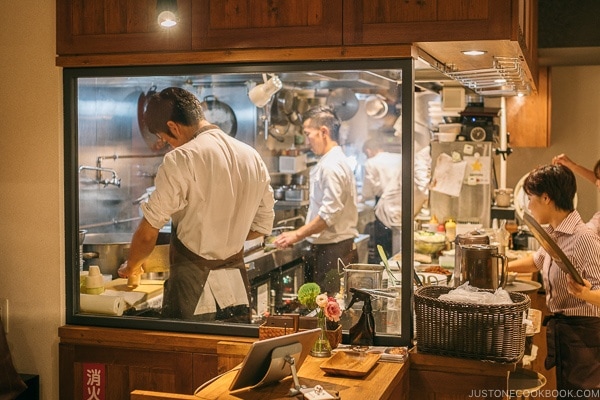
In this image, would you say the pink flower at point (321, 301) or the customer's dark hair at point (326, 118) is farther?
the customer's dark hair at point (326, 118)

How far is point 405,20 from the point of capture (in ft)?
11.2

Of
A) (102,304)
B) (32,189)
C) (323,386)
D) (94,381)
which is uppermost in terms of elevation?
(32,189)

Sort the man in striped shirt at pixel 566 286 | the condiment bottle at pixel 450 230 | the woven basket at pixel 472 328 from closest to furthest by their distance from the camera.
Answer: the woven basket at pixel 472 328 → the man in striped shirt at pixel 566 286 → the condiment bottle at pixel 450 230

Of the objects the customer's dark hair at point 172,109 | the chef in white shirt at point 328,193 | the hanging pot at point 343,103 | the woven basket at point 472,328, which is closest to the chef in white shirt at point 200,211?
the customer's dark hair at point 172,109

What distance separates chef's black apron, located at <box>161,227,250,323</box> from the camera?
3.93 meters

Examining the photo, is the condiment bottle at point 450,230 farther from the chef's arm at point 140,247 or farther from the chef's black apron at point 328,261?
the chef's arm at point 140,247

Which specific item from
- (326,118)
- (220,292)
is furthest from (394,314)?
(326,118)

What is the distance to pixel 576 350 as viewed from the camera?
4.27m

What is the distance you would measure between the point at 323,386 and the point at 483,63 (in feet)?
6.31

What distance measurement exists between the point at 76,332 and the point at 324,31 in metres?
1.83

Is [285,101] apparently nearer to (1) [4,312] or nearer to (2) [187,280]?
(2) [187,280]

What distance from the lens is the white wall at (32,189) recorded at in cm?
397

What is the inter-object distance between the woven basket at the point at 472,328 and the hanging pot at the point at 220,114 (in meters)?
1.31

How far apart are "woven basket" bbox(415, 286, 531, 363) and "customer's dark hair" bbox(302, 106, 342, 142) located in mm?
1742
